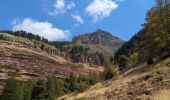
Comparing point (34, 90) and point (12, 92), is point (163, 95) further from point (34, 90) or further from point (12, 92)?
point (34, 90)

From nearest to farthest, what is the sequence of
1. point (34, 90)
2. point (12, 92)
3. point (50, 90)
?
point (12, 92) → point (50, 90) → point (34, 90)

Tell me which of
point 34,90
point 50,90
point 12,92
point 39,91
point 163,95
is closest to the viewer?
point 163,95

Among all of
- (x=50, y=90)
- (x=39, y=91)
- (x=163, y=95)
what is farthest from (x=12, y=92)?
(x=163, y=95)

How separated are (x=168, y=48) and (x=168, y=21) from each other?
605 cm

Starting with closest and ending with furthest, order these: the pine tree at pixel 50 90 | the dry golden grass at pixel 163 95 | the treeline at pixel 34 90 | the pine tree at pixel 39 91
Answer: the dry golden grass at pixel 163 95 < the treeline at pixel 34 90 < the pine tree at pixel 50 90 < the pine tree at pixel 39 91

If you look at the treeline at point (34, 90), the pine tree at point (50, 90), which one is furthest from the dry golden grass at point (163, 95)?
the pine tree at point (50, 90)

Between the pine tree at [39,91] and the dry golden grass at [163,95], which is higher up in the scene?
the dry golden grass at [163,95]

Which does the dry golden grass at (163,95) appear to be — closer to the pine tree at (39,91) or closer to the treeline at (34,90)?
the treeline at (34,90)

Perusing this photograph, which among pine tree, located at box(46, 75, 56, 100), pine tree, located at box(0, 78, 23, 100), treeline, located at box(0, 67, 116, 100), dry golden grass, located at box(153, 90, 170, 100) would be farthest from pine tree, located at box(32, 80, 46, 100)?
dry golden grass, located at box(153, 90, 170, 100)

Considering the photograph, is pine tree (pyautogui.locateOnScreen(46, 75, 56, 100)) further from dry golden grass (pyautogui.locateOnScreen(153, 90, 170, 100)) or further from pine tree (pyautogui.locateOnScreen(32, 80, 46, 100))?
dry golden grass (pyautogui.locateOnScreen(153, 90, 170, 100))

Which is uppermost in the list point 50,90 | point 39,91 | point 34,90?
point 50,90

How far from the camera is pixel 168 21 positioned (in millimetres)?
70375

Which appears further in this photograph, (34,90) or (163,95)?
(34,90)

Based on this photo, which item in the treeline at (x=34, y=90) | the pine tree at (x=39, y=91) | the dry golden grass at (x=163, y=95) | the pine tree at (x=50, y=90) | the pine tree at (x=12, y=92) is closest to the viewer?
the dry golden grass at (x=163, y=95)
